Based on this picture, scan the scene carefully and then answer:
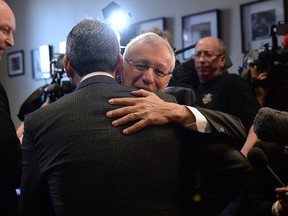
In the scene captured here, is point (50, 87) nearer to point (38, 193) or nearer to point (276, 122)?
point (38, 193)

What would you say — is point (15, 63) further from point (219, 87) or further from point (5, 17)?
point (5, 17)

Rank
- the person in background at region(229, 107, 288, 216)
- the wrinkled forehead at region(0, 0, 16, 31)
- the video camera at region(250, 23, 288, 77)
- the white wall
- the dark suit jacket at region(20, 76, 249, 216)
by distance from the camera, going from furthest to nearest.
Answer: the white wall, the video camera at region(250, 23, 288, 77), the person in background at region(229, 107, 288, 216), the wrinkled forehead at region(0, 0, 16, 31), the dark suit jacket at region(20, 76, 249, 216)

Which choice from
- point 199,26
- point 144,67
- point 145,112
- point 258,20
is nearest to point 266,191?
point 144,67

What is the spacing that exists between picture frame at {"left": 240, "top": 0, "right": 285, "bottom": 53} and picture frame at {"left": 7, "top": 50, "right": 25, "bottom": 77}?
3.37m

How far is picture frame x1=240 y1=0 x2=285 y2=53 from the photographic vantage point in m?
3.43

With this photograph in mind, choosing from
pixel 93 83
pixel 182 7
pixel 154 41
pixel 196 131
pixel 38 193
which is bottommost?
pixel 38 193

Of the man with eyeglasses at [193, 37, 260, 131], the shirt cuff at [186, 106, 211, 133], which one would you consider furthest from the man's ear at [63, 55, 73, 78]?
the man with eyeglasses at [193, 37, 260, 131]

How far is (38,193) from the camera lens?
1.13 metres

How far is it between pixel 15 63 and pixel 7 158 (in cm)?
488

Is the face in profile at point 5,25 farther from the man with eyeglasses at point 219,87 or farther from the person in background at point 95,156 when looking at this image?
the man with eyeglasses at point 219,87

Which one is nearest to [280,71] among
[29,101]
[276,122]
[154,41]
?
[154,41]

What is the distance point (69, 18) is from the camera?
529 centimetres

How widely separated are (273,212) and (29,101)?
1.74 meters

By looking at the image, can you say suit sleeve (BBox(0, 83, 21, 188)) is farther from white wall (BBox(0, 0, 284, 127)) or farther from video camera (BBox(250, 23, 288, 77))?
white wall (BBox(0, 0, 284, 127))
